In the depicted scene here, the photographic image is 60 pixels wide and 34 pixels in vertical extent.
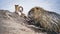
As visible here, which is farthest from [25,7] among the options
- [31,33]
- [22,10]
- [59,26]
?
[59,26]

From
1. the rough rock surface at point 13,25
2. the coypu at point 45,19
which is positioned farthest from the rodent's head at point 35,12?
the rough rock surface at point 13,25

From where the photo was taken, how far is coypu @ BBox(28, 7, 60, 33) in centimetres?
203

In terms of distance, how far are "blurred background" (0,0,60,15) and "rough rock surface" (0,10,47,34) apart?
72mm

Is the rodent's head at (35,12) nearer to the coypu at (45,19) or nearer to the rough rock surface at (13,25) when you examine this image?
the coypu at (45,19)

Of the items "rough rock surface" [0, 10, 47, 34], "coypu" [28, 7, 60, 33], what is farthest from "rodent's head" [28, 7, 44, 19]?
"rough rock surface" [0, 10, 47, 34]

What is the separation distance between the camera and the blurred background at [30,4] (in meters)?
2.04

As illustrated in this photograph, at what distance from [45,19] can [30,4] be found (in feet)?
0.80

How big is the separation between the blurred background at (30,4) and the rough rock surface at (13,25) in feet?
0.24

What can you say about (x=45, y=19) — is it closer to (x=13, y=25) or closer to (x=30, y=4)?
(x=30, y=4)

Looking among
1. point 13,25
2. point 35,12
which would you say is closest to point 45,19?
point 35,12

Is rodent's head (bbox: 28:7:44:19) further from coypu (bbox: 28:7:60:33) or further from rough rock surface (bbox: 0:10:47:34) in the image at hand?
rough rock surface (bbox: 0:10:47:34)

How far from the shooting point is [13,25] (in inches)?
76.3

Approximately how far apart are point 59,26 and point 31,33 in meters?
0.34

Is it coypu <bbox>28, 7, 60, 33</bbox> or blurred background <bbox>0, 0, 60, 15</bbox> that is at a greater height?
blurred background <bbox>0, 0, 60, 15</bbox>
